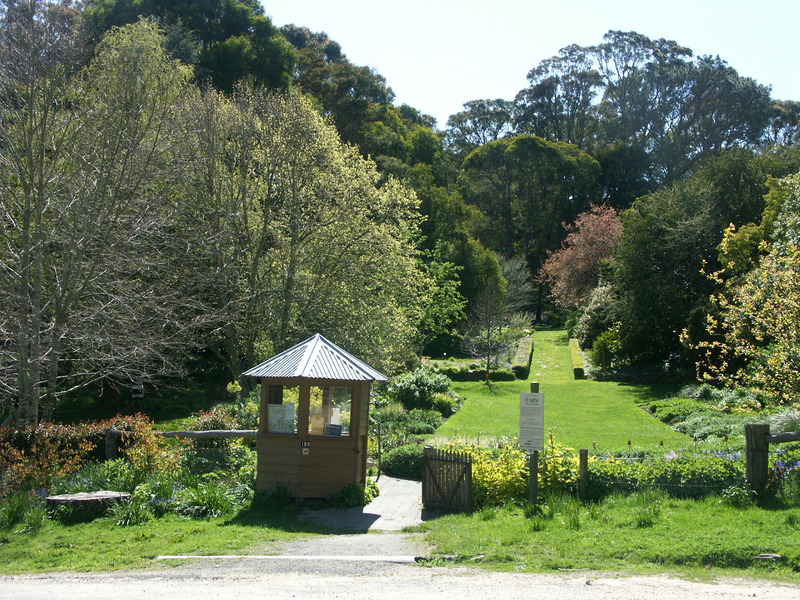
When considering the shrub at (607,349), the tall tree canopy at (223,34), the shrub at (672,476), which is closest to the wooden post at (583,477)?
the shrub at (672,476)

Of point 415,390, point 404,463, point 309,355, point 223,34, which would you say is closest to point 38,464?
point 309,355

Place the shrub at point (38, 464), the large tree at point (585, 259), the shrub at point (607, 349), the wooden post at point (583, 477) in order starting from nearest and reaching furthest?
the wooden post at point (583, 477) → the shrub at point (38, 464) → the shrub at point (607, 349) → the large tree at point (585, 259)

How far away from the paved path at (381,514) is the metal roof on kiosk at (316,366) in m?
2.17

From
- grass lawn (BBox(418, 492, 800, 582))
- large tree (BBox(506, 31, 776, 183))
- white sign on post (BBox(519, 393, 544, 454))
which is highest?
large tree (BBox(506, 31, 776, 183))

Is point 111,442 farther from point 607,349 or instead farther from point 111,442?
point 607,349

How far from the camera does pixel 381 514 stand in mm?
11789

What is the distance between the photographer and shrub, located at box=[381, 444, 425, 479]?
49.6ft

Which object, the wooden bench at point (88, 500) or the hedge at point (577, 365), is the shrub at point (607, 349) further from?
the wooden bench at point (88, 500)

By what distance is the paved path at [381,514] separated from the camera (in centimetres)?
1108

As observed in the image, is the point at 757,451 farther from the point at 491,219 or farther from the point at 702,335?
the point at 491,219

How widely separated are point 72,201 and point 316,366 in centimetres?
818

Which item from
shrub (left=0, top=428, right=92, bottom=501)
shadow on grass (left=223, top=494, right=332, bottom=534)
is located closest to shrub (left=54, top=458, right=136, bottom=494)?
shrub (left=0, top=428, right=92, bottom=501)

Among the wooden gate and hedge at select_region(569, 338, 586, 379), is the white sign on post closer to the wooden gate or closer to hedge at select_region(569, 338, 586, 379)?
the wooden gate

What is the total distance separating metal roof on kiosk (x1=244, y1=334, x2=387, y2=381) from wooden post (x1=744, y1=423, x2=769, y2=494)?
229 inches
